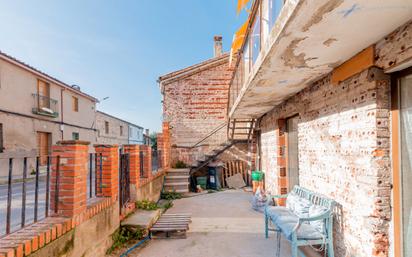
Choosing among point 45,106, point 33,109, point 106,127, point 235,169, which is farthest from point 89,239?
point 106,127

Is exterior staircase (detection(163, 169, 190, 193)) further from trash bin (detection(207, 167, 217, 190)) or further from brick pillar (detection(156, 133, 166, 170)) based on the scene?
trash bin (detection(207, 167, 217, 190))

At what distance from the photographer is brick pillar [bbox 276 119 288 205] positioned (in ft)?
22.5

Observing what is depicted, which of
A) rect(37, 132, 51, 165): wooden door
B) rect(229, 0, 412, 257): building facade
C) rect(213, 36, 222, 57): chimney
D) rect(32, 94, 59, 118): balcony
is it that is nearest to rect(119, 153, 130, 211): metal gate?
rect(229, 0, 412, 257): building facade

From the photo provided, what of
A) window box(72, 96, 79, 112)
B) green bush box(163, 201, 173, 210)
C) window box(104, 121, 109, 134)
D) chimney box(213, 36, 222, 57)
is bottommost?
green bush box(163, 201, 173, 210)

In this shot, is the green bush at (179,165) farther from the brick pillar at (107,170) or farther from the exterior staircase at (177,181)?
the brick pillar at (107,170)

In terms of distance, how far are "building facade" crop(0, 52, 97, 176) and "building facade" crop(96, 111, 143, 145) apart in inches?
156

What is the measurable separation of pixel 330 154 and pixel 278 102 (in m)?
2.78

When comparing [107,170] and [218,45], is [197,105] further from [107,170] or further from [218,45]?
[107,170]

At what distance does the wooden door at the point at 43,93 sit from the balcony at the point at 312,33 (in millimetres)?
14407

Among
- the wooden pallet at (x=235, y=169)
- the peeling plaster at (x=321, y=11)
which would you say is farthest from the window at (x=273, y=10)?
the wooden pallet at (x=235, y=169)

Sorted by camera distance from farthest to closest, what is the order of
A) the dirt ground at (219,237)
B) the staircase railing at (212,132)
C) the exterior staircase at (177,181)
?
1. the staircase railing at (212,132)
2. the exterior staircase at (177,181)
3. the dirt ground at (219,237)

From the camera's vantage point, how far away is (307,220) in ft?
11.4

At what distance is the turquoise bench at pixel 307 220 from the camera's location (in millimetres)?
3532

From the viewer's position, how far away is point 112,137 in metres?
26.7
